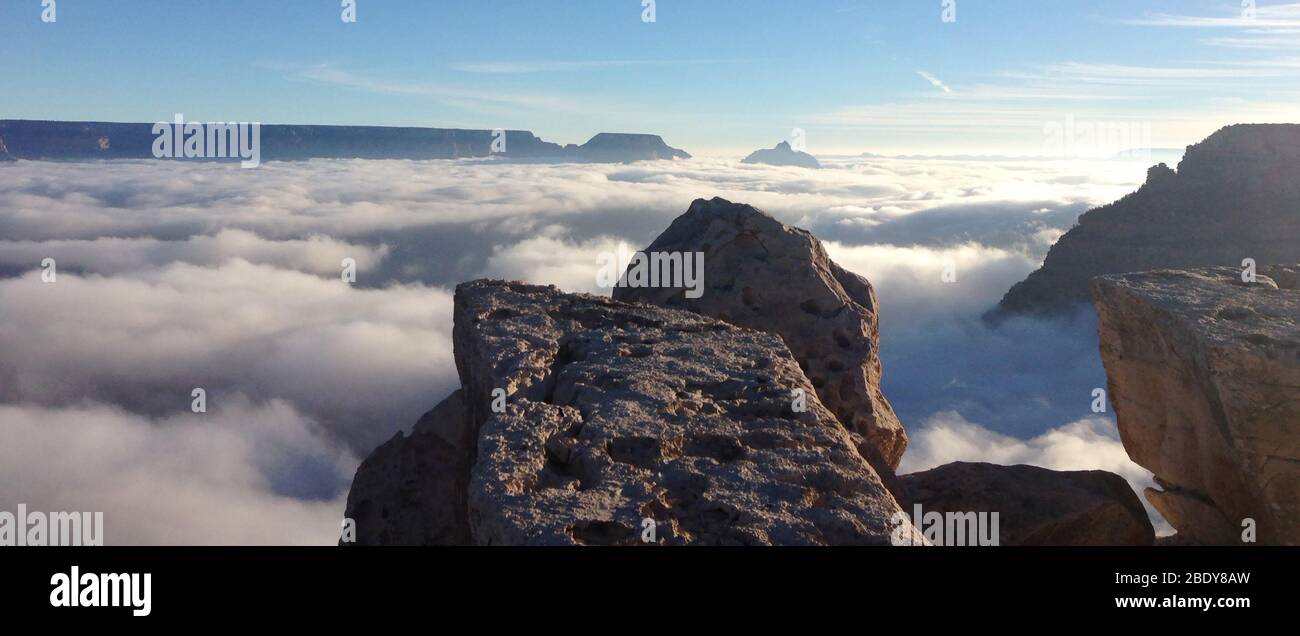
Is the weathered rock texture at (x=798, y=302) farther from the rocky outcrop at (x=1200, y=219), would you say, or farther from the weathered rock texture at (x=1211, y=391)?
the rocky outcrop at (x=1200, y=219)

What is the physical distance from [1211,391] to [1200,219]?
77645mm

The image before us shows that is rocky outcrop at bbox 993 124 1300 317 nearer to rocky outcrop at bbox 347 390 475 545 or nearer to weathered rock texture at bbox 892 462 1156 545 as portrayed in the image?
weathered rock texture at bbox 892 462 1156 545

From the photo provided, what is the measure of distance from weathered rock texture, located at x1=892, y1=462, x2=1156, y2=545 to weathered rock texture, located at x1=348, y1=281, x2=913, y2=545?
10.8 feet

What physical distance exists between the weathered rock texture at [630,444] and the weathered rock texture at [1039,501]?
330cm

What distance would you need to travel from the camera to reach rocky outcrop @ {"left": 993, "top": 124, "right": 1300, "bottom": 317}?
68.6 meters

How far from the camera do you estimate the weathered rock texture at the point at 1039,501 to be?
32.0 ft

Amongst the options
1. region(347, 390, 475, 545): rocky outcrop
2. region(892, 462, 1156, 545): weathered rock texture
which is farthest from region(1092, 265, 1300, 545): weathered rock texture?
region(347, 390, 475, 545): rocky outcrop

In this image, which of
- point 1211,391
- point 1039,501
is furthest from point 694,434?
point 1211,391

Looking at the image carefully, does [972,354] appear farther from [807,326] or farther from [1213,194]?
[807,326]

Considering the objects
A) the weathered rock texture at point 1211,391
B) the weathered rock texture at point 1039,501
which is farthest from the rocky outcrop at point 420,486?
the weathered rock texture at point 1211,391

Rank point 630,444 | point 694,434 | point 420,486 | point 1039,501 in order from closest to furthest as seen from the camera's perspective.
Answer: point 630,444
point 694,434
point 1039,501
point 420,486

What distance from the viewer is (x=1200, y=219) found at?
73.4 m

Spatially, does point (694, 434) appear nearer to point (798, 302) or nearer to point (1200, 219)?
point (798, 302)

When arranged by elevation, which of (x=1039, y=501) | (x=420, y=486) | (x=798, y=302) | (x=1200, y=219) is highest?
(x=1200, y=219)
